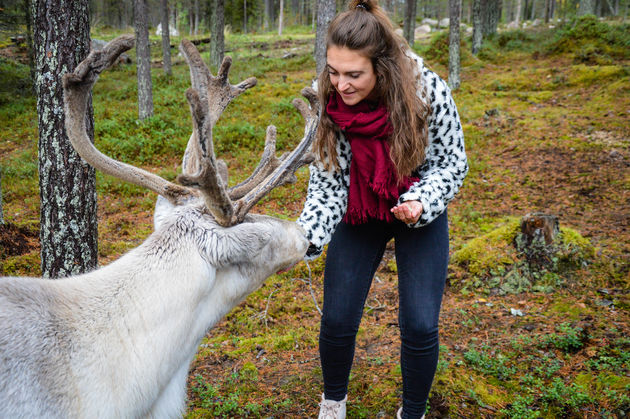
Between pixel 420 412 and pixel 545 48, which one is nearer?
pixel 420 412

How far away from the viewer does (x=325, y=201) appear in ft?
8.50

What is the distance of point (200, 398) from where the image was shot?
3.10m

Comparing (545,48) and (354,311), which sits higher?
(545,48)

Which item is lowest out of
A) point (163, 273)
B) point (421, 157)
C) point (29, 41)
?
point (163, 273)

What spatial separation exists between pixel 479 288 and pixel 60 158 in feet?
13.1

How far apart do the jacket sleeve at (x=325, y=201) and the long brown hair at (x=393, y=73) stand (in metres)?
0.37

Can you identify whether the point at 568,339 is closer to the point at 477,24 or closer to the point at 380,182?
the point at 380,182

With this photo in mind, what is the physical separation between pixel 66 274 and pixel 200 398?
1.50 meters

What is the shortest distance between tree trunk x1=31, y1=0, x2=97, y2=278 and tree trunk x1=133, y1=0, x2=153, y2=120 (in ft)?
28.9

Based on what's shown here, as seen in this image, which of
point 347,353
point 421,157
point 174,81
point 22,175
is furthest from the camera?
point 174,81

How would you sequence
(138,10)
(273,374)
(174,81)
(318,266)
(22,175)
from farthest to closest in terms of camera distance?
1. (174,81)
2. (138,10)
3. (22,175)
4. (318,266)
5. (273,374)

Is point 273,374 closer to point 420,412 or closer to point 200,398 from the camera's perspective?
point 200,398

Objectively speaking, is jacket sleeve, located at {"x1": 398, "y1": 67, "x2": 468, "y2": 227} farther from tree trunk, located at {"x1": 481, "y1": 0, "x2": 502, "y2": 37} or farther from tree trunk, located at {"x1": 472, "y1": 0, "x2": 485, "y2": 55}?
tree trunk, located at {"x1": 481, "y1": 0, "x2": 502, "y2": 37}

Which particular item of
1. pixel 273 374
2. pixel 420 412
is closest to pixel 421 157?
pixel 420 412
